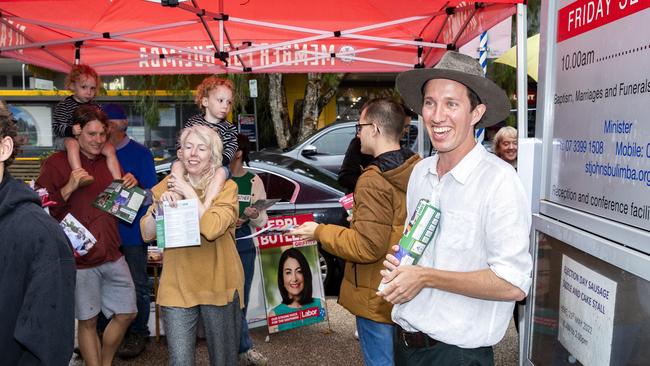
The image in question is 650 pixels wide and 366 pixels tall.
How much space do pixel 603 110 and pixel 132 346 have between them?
441 cm

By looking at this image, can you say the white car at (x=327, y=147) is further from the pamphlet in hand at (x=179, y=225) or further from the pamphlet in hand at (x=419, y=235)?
the pamphlet in hand at (x=419, y=235)

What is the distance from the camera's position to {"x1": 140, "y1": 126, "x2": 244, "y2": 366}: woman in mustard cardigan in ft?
11.4

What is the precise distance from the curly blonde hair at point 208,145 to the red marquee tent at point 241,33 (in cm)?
161

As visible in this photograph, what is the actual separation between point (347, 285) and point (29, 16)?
14.2 ft

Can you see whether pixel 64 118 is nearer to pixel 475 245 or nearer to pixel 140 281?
pixel 140 281

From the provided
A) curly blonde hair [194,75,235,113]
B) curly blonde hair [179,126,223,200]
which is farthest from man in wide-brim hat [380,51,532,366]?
curly blonde hair [194,75,235,113]

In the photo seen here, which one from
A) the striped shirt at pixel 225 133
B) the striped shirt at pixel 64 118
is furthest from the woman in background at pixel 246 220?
the striped shirt at pixel 64 118

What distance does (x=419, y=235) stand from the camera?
2066 millimetres

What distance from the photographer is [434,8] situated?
5531 mm

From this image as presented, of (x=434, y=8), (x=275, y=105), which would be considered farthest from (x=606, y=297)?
(x=275, y=105)

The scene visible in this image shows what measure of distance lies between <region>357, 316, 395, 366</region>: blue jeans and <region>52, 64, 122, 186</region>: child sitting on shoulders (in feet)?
7.21

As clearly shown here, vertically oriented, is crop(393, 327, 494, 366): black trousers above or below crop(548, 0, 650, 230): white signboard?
below

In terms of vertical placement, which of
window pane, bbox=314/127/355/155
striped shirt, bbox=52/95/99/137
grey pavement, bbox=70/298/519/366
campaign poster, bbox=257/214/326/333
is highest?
striped shirt, bbox=52/95/99/137

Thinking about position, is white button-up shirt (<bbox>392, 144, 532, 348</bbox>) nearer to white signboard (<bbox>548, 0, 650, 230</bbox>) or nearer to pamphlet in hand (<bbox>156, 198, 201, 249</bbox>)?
white signboard (<bbox>548, 0, 650, 230</bbox>)
